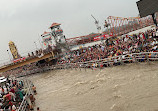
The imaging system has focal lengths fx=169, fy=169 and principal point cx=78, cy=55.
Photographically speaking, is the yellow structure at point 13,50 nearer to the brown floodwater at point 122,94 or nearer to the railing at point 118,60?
the railing at point 118,60

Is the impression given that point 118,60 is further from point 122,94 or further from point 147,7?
point 147,7

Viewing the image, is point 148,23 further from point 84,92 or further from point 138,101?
point 138,101

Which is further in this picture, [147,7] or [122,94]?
[147,7]

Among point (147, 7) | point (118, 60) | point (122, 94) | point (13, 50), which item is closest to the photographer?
point (122, 94)

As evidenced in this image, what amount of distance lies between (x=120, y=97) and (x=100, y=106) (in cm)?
147

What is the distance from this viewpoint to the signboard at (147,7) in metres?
19.5

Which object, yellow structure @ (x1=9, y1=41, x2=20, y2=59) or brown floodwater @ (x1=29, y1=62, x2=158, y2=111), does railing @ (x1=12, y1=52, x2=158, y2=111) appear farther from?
yellow structure @ (x1=9, y1=41, x2=20, y2=59)

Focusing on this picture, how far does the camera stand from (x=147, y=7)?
2017 cm

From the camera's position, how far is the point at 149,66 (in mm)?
14531

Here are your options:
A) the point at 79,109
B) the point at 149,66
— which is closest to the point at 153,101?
the point at 79,109

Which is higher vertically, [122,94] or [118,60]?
[118,60]

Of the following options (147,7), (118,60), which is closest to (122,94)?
(118,60)

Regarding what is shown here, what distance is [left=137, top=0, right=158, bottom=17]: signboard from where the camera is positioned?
1945 centimetres

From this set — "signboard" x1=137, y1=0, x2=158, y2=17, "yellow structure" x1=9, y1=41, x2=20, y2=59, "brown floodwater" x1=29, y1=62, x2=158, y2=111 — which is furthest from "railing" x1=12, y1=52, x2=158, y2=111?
"yellow structure" x1=9, y1=41, x2=20, y2=59
